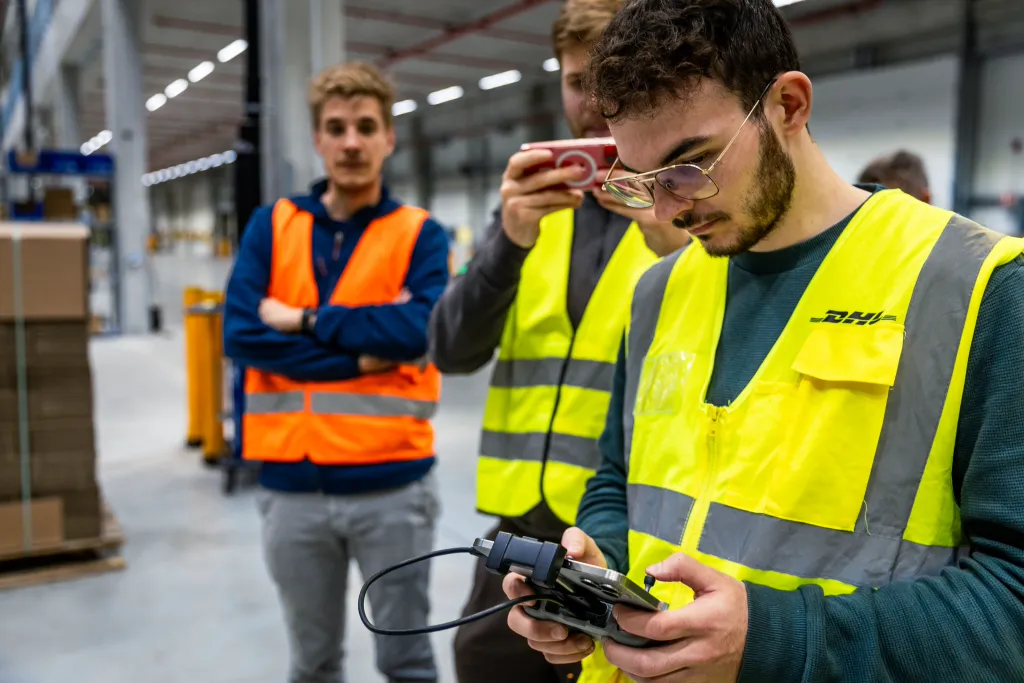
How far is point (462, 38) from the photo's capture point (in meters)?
14.6

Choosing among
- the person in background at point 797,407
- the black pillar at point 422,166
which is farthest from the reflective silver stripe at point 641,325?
the black pillar at point 422,166

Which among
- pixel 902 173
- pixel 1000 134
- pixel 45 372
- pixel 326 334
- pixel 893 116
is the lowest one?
pixel 45 372

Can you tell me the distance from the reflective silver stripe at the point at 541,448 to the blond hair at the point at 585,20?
79cm

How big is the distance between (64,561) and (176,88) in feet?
60.2

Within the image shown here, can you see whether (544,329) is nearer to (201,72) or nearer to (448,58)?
(448,58)

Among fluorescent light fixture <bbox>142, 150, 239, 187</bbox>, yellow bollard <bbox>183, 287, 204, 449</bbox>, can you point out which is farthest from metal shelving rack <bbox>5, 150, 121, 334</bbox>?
fluorescent light fixture <bbox>142, 150, 239, 187</bbox>

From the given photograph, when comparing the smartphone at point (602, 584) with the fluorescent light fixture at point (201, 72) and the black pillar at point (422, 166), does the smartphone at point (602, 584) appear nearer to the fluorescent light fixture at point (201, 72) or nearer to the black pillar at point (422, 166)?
the fluorescent light fixture at point (201, 72)

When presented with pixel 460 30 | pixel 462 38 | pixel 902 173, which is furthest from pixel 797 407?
pixel 462 38

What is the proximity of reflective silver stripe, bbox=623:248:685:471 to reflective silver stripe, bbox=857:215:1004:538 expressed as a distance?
15.3 inches

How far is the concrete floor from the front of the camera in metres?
3.10

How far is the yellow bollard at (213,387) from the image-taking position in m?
5.50

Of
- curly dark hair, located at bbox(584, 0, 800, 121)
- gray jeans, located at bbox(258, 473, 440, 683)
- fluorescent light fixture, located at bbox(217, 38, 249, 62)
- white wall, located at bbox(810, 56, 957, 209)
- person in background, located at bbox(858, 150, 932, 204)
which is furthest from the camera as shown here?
fluorescent light fixture, located at bbox(217, 38, 249, 62)

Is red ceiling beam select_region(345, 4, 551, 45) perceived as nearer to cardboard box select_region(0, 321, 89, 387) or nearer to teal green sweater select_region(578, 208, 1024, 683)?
cardboard box select_region(0, 321, 89, 387)

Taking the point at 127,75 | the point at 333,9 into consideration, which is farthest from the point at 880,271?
the point at 127,75
